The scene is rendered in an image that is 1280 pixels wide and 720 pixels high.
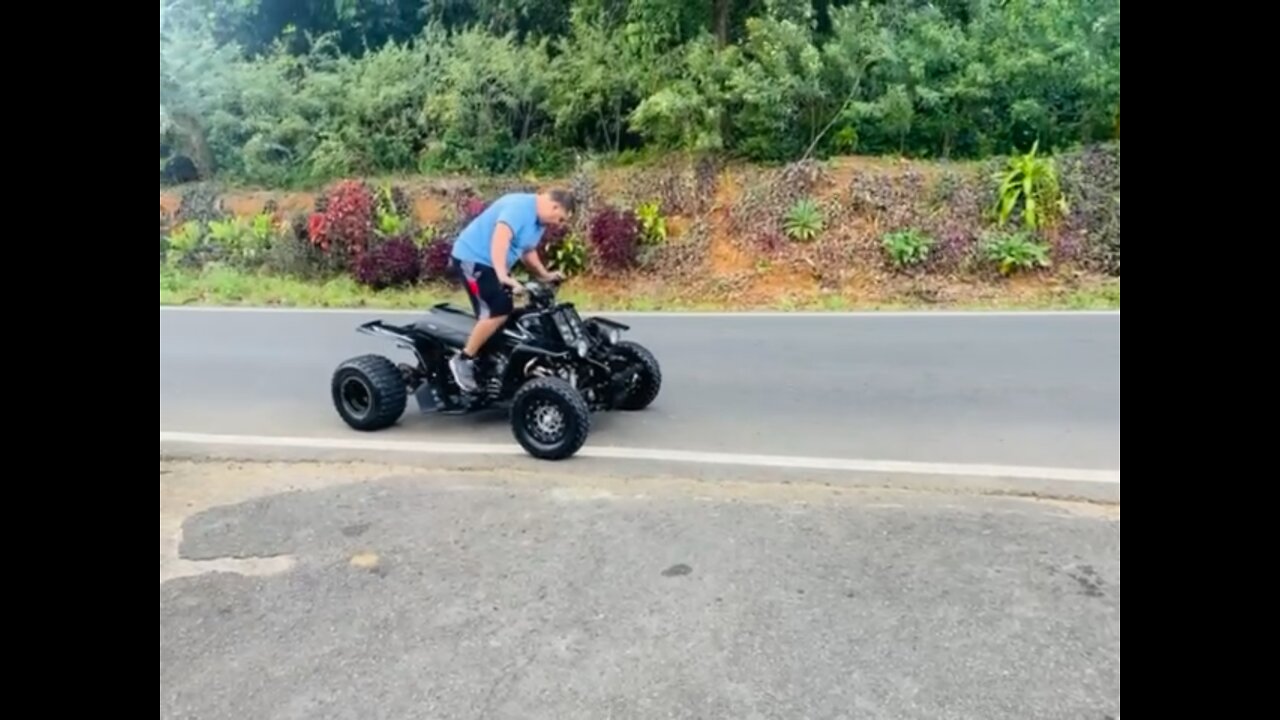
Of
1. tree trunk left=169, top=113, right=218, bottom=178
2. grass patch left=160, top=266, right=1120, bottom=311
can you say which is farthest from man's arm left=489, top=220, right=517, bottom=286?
tree trunk left=169, top=113, right=218, bottom=178

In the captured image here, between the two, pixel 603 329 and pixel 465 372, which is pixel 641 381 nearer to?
pixel 603 329

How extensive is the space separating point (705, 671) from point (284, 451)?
3.74 metres

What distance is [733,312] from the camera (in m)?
12.1

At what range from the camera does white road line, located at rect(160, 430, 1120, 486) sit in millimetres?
5324

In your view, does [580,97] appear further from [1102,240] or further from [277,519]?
[277,519]

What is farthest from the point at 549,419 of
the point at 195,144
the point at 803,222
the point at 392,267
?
the point at 195,144

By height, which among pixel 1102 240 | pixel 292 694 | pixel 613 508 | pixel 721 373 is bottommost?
pixel 292 694

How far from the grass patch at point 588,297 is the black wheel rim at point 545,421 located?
684 centimetres

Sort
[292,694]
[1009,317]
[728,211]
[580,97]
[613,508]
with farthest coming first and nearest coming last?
[580,97] < [728,211] < [1009,317] < [613,508] < [292,694]

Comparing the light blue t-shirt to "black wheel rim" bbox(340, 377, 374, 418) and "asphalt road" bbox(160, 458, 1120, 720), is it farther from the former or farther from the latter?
"asphalt road" bbox(160, 458, 1120, 720)

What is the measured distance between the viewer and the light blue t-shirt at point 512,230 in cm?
608

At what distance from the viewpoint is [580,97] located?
53.5 ft

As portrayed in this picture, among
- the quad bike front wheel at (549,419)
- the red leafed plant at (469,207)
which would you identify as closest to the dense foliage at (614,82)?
the red leafed plant at (469,207)

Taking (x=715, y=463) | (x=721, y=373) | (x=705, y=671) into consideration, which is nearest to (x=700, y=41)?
(x=721, y=373)
